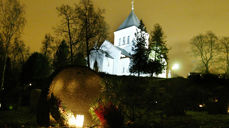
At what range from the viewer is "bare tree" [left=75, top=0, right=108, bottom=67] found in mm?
26555

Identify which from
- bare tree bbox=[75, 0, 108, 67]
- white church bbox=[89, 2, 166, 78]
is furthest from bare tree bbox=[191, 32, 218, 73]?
bare tree bbox=[75, 0, 108, 67]

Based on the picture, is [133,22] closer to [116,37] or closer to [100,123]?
[116,37]

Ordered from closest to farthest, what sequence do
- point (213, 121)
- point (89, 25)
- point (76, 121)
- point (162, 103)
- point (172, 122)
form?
point (76, 121), point (172, 122), point (213, 121), point (162, 103), point (89, 25)

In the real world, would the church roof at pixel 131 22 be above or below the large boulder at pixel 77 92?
above

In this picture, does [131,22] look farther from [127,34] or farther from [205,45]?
[205,45]

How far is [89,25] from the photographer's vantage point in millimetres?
26938

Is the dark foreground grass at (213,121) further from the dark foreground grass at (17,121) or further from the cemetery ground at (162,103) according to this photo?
the dark foreground grass at (17,121)

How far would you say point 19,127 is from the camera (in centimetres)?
702

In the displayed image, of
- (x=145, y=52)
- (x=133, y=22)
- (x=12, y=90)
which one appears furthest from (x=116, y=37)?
(x=12, y=90)

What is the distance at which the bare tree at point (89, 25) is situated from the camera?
87.1 feet

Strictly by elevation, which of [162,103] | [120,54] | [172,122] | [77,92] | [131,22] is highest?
[131,22]

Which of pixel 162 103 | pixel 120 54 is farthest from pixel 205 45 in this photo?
pixel 162 103

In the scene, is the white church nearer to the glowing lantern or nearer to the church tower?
the church tower

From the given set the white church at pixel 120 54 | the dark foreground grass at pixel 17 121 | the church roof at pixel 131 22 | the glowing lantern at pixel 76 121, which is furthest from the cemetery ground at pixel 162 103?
the church roof at pixel 131 22
